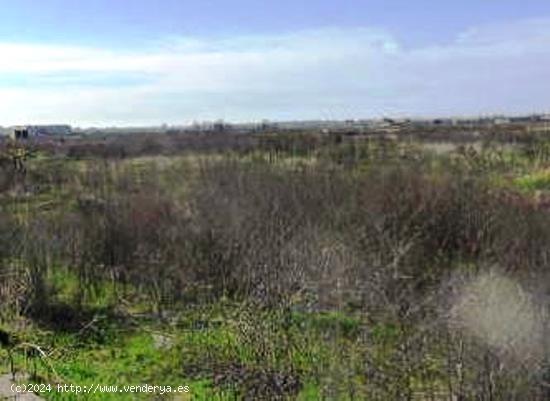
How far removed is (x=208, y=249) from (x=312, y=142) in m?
32.1

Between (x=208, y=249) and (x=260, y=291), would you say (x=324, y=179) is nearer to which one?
(x=208, y=249)

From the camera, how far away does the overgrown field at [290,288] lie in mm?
9609

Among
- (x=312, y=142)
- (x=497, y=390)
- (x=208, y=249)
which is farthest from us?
(x=312, y=142)

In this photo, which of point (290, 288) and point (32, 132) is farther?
point (32, 132)

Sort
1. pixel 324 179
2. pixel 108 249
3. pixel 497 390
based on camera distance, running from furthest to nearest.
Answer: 1. pixel 324 179
2. pixel 108 249
3. pixel 497 390

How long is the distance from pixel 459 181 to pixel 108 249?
7.45 meters

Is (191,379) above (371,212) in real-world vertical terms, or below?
below

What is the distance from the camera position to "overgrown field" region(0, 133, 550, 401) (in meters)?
9.61

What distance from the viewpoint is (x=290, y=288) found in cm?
1216

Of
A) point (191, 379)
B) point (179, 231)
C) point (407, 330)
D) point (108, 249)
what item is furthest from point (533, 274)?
point (108, 249)

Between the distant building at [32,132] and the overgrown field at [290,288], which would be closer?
the overgrown field at [290,288]

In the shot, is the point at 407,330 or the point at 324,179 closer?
the point at 407,330

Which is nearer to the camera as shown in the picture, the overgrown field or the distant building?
the overgrown field

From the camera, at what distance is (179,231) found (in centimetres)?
1680
